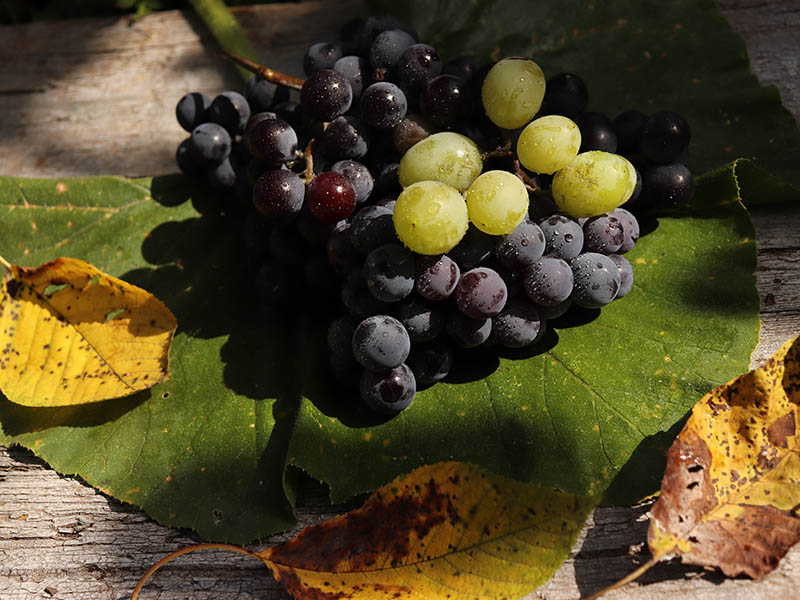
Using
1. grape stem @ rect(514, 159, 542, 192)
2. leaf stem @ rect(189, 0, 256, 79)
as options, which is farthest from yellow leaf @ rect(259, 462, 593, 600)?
leaf stem @ rect(189, 0, 256, 79)

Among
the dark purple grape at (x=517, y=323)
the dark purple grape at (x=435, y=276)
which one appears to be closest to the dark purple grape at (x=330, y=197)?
the dark purple grape at (x=435, y=276)

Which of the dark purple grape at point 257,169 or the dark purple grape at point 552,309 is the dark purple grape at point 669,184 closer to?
the dark purple grape at point 552,309

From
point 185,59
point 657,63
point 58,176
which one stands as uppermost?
point 657,63

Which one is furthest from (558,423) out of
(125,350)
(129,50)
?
(129,50)

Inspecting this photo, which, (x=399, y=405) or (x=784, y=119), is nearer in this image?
(x=399, y=405)

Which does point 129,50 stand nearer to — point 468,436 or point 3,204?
point 3,204

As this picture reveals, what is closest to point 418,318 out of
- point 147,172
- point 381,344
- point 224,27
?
point 381,344

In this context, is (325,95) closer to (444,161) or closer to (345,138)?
(345,138)
